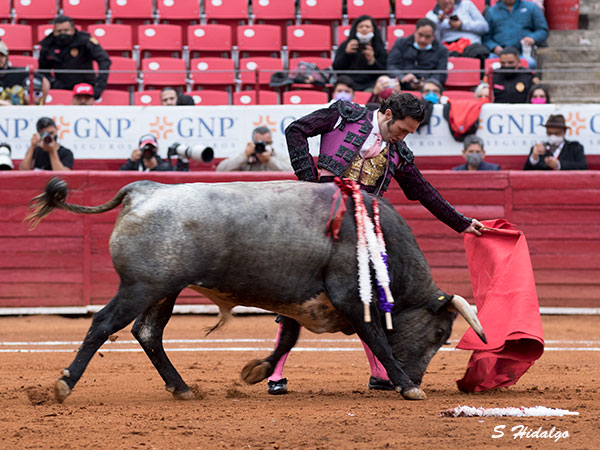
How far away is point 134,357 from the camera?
7.02 meters

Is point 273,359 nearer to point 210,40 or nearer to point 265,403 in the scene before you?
point 265,403

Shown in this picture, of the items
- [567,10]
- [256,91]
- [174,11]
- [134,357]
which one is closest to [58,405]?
[134,357]

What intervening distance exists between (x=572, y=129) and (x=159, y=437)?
773cm

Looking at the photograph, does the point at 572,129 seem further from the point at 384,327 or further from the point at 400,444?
the point at 400,444

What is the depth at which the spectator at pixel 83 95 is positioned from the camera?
34.4 ft

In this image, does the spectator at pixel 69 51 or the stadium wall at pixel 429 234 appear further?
the spectator at pixel 69 51

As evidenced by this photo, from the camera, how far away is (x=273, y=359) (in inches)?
208

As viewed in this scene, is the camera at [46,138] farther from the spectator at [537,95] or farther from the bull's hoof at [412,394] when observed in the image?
the bull's hoof at [412,394]

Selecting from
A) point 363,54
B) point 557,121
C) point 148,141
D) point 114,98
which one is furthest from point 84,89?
point 557,121

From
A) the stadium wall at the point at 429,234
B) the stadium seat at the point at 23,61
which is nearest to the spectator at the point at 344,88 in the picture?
the stadium wall at the point at 429,234

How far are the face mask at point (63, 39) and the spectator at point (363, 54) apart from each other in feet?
9.54

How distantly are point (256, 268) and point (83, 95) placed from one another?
6.25 metres

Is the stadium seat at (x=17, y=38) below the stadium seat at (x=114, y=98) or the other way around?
the other way around

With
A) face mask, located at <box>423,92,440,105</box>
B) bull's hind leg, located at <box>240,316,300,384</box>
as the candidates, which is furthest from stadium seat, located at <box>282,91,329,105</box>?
bull's hind leg, located at <box>240,316,300,384</box>
